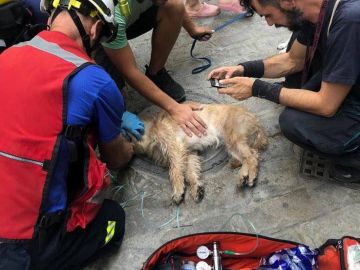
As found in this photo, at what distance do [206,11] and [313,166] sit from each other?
2.50 meters

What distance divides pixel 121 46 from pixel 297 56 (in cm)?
126

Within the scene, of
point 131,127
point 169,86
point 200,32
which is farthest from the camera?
point 200,32

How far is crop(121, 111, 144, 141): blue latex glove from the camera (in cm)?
311

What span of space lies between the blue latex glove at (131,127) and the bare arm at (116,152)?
111 mm

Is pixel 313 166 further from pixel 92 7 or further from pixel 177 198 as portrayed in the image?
pixel 92 7

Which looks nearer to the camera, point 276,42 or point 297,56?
point 297,56

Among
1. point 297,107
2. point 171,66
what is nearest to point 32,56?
point 297,107

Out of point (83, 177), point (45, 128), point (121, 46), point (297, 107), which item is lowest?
point (297, 107)

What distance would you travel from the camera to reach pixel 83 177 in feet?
7.16

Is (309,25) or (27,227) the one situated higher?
(309,25)

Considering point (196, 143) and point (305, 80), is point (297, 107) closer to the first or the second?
point (305, 80)

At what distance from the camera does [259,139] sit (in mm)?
3133

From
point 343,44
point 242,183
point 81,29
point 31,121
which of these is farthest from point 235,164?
point 31,121

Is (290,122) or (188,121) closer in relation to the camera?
(290,122)
